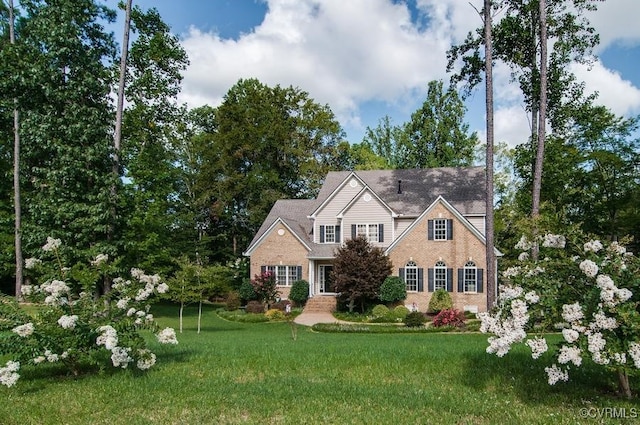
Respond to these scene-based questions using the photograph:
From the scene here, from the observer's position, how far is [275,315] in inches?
1038

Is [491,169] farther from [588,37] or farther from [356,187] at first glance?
[356,187]

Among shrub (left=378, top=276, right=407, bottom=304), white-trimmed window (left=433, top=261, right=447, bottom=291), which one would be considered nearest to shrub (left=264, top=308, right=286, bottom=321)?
shrub (left=378, top=276, right=407, bottom=304)

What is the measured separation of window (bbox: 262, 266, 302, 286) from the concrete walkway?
320cm

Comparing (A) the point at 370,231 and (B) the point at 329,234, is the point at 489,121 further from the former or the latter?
(B) the point at 329,234

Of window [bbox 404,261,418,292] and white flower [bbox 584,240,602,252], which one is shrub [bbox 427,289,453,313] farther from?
white flower [bbox 584,240,602,252]

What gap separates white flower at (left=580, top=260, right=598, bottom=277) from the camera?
5.29 meters

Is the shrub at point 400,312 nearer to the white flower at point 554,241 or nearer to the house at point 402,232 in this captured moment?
the house at point 402,232

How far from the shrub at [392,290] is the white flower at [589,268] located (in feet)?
71.1

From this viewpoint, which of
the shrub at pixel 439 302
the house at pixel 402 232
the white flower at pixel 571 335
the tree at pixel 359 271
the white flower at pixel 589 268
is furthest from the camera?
the house at pixel 402 232

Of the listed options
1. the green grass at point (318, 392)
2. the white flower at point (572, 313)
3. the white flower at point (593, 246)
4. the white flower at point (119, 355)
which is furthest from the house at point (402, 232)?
the white flower at point (572, 313)

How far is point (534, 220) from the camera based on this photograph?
21.3 feet

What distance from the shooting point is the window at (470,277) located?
2673cm

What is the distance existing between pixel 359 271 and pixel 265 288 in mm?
6376

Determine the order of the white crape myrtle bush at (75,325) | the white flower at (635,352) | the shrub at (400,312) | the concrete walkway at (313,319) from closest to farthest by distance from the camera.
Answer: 1. the white flower at (635,352)
2. the white crape myrtle bush at (75,325)
3. the concrete walkway at (313,319)
4. the shrub at (400,312)
